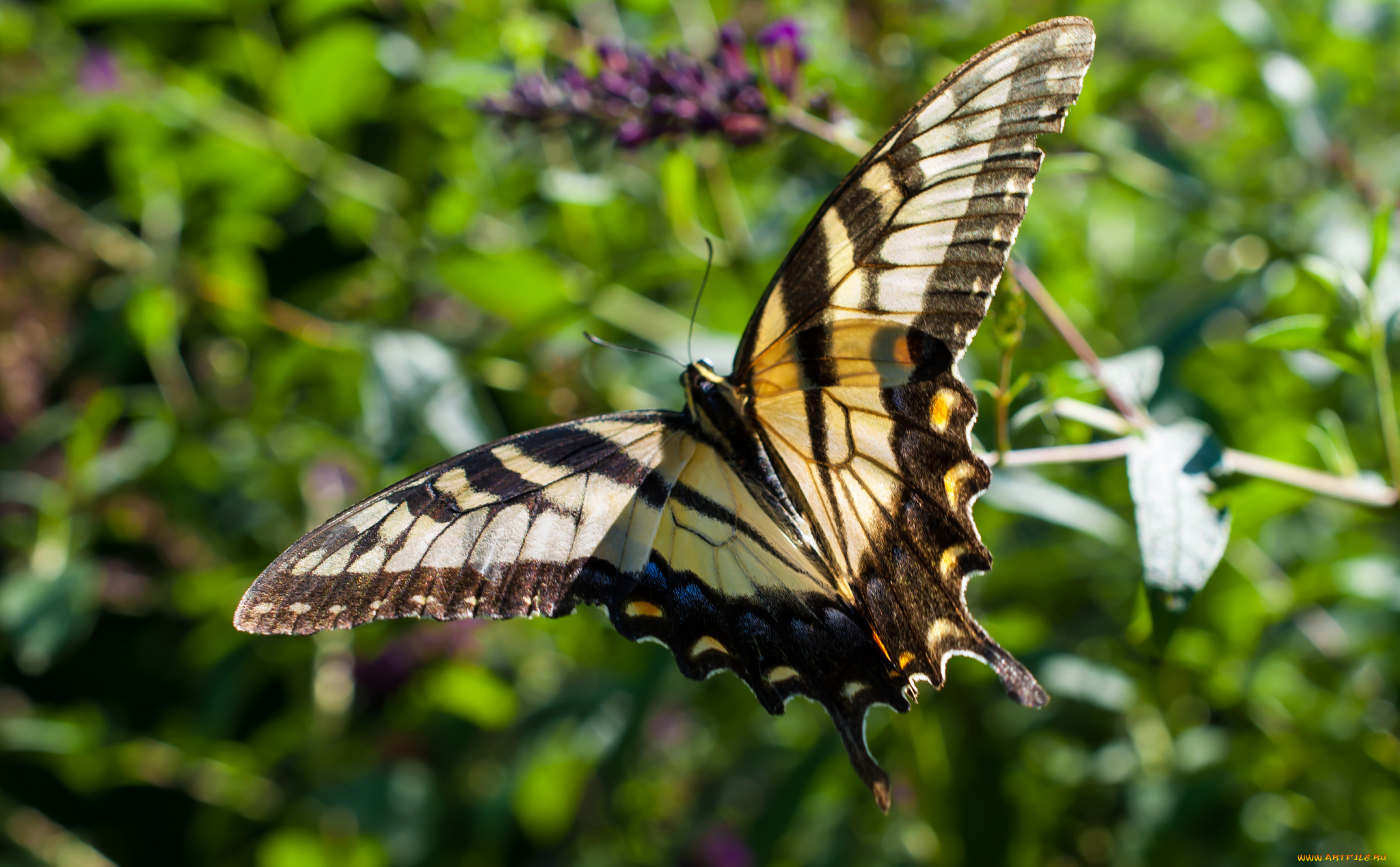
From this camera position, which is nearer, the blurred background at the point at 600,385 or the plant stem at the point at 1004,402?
the plant stem at the point at 1004,402

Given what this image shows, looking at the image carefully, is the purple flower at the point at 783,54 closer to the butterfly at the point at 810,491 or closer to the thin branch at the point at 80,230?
the butterfly at the point at 810,491

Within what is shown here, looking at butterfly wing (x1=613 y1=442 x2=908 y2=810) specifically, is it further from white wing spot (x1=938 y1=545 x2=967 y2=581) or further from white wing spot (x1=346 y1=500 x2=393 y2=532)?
white wing spot (x1=346 y1=500 x2=393 y2=532)

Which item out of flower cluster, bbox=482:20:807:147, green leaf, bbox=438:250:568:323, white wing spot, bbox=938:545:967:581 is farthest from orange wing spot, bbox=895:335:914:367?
green leaf, bbox=438:250:568:323

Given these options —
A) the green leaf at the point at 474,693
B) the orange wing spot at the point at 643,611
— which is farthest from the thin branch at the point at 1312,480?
the green leaf at the point at 474,693

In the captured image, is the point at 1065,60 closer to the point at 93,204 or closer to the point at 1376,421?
the point at 1376,421

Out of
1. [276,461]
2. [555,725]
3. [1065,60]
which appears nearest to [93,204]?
[276,461]

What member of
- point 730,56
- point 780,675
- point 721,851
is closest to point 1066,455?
point 780,675

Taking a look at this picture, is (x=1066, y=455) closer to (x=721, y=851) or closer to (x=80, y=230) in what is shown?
(x=721, y=851)
